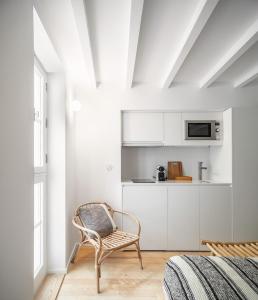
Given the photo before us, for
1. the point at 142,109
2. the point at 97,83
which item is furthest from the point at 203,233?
the point at 97,83

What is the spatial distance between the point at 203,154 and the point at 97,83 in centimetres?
205

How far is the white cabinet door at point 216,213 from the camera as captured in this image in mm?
3146

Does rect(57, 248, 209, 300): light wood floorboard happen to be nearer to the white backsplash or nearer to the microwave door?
the white backsplash

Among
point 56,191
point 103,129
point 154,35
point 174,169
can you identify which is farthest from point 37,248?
point 154,35

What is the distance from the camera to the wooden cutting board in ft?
12.1

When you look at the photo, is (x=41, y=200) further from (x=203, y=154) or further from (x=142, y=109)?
(x=203, y=154)

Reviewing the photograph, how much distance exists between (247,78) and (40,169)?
2.83 meters

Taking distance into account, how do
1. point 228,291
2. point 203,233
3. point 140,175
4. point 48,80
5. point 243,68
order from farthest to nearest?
point 140,175, point 203,233, point 243,68, point 48,80, point 228,291

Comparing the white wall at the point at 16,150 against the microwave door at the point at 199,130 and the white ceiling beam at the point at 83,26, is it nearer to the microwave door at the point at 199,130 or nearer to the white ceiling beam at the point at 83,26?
the white ceiling beam at the point at 83,26

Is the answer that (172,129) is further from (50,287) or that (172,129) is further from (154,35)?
(50,287)

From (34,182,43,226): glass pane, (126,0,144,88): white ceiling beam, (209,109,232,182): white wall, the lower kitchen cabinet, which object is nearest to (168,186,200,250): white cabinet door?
the lower kitchen cabinet

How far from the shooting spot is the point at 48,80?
262cm

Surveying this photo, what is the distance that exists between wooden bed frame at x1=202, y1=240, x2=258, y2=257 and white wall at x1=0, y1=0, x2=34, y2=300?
1679mm

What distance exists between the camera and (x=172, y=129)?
3393 mm
